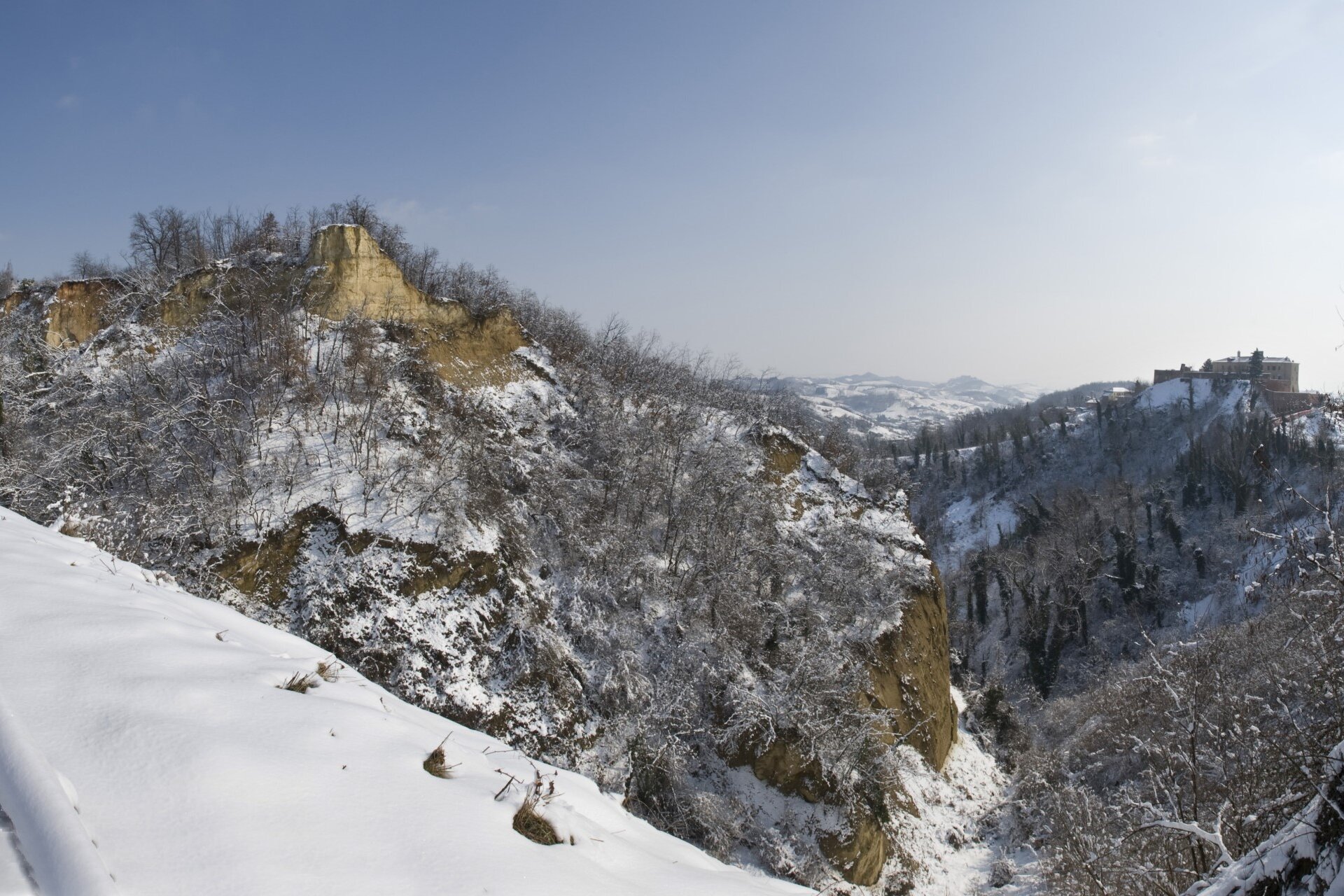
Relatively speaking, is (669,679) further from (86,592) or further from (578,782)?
(86,592)

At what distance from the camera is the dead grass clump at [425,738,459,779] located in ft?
11.0

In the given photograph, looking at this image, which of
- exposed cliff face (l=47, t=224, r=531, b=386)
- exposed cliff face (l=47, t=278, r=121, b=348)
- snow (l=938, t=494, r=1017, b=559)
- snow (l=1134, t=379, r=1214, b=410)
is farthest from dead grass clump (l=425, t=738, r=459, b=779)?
snow (l=1134, t=379, r=1214, b=410)

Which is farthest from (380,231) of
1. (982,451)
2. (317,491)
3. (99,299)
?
(982,451)

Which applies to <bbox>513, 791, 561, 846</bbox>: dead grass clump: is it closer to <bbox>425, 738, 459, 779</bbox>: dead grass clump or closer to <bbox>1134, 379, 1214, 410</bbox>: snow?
<bbox>425, 738, 459, 779</bbox>: dead grass clump

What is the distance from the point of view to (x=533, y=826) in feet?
10.5

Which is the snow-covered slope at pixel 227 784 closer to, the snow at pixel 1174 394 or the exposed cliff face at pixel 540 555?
the exposed cliff face at pixel 540 555

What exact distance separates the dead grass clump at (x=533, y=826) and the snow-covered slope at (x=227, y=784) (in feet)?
0.22

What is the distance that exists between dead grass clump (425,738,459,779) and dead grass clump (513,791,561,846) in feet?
1.48

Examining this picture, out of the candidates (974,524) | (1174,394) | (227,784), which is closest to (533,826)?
(227,784)

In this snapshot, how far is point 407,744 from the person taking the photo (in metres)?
3.51

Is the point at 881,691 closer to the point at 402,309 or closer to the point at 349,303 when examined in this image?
the point at 402,309

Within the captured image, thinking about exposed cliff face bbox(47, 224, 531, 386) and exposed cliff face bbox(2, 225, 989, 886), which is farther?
exposed cliff face bbox(47, 224, 531, 386)

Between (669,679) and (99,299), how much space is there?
19.1 meters

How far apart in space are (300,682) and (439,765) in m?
1.02
